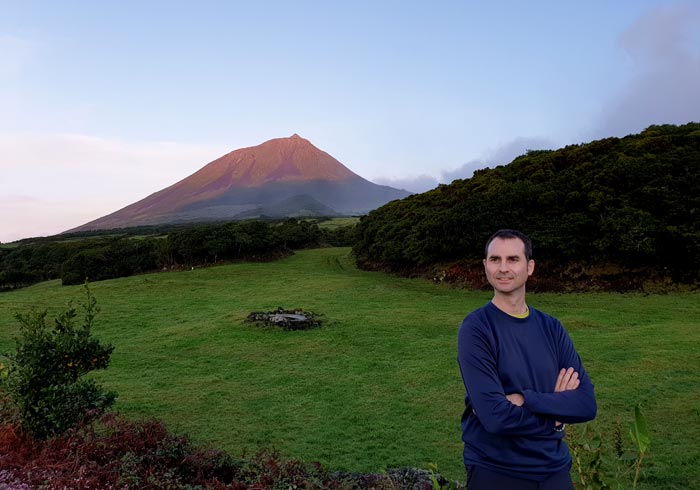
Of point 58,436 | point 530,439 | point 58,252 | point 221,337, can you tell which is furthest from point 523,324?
point 58,252

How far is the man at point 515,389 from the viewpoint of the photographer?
240cm

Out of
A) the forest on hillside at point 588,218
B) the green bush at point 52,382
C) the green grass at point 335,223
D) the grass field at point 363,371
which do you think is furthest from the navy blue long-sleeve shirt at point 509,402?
the green grass at point 335,223

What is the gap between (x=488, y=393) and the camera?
2.40 meters

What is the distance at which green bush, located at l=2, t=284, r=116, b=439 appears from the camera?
16.0ft

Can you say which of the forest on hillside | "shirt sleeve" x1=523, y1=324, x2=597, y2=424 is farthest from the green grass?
"shirt sleeve" x1=523, y1=324, x2=597, y2=424

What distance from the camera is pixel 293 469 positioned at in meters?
4.60

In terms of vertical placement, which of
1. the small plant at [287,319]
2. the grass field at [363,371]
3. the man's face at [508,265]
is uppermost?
the man's face at [508,265]

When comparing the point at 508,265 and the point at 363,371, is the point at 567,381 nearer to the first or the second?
the point at 508,265

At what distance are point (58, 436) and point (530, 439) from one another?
15.8 feet

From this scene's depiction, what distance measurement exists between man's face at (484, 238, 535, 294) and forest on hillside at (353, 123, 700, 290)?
45.1 ft

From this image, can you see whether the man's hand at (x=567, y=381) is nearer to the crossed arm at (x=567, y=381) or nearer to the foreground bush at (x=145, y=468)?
the crossed arm at (x=567, y=381)

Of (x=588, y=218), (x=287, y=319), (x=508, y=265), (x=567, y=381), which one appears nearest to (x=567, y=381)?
(x=567, y=381)

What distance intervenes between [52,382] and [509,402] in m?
5.03

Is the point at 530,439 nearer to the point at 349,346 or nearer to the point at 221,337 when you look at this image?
the point at 349,346
